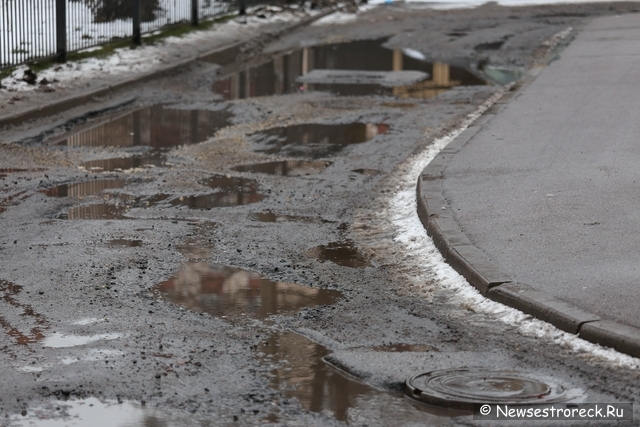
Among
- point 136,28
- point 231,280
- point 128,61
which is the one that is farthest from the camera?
point 136,28

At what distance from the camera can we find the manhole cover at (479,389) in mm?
4910

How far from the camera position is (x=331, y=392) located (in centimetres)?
513

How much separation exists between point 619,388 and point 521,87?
10.5 meters

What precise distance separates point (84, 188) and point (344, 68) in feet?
30.3

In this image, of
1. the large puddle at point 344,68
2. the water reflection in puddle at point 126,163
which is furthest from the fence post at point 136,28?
the water reflection in puddle at point 126,163

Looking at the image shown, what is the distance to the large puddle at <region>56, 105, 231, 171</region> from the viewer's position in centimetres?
1103

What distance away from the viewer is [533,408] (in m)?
4.80

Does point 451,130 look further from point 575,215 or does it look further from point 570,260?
point 570,260

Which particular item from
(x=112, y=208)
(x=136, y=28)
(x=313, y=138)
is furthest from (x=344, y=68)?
(x=112, y=208)

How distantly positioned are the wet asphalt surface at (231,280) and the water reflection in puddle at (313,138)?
5 cm

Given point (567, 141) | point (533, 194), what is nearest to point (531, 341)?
point (533, 194)

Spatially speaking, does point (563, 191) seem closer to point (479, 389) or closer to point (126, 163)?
point (479, 389)

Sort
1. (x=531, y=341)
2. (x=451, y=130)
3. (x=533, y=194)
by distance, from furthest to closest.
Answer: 1. (x=451, y=130)
2. (x=533, y=194)
3. (x=531, y=341)

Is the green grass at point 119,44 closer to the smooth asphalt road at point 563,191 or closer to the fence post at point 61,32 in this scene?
the fence post at point 61,32
